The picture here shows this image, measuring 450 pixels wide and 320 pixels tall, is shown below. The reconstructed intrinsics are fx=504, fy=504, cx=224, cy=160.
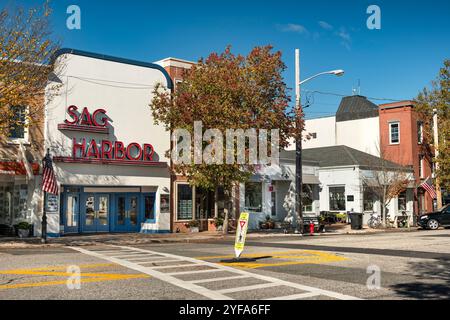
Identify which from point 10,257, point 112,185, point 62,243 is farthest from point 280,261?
point 112,185

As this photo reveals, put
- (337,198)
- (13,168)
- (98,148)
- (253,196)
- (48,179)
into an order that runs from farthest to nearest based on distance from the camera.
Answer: (337,198), (253,196), (98,148), (13,168), (48,179)

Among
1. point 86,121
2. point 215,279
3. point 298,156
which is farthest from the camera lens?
point 298,156

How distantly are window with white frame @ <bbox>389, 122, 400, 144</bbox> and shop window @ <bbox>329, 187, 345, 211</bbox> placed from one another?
903 centimetres

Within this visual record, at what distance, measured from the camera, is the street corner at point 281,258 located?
13.0 metres

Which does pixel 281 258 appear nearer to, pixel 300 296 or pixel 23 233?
pixel 300 296

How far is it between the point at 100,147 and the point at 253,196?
1086 centimetres

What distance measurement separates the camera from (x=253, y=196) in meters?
32.0

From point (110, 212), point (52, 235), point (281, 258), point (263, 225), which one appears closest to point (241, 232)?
point (281, 258)

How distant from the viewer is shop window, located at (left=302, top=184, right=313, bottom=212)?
3638 centimetres

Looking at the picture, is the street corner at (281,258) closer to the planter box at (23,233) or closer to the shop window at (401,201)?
the planter box at (23,233)

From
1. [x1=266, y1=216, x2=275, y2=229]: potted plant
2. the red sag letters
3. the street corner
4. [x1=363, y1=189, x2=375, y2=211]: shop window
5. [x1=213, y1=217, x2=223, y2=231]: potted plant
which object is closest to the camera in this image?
the street corner


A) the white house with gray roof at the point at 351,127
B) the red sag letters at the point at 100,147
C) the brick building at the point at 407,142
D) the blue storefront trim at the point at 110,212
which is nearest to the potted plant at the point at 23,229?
the blue storefront trim at the point at 110,212

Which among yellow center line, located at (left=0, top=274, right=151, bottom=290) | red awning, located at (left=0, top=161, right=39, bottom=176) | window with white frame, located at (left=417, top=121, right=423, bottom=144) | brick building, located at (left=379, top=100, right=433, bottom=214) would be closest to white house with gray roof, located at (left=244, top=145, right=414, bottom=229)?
brick building, located at (left=379, top=100, right=433, bottom=214)

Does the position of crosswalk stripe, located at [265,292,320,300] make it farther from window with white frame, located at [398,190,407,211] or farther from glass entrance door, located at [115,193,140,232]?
window with white frame, located at [398,190,407,211]
